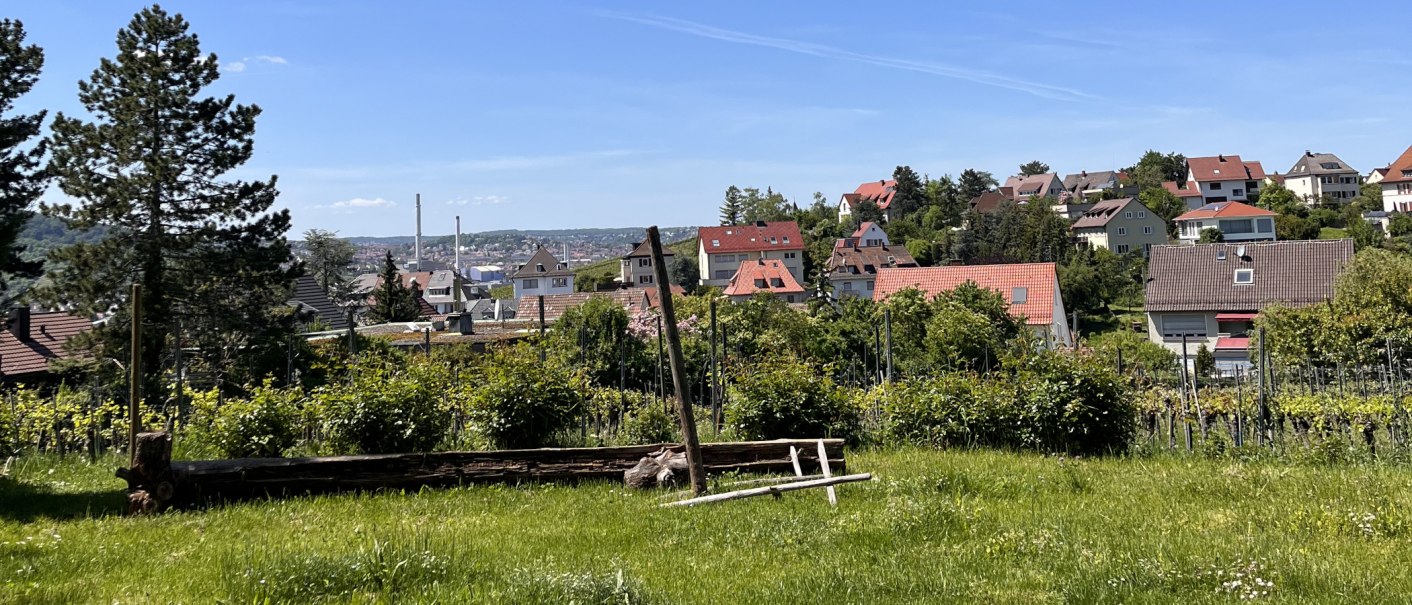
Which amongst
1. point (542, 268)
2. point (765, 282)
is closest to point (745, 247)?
point (765, 282)

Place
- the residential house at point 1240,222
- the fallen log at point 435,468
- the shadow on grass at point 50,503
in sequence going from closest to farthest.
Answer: the shadow on grass at point 50,503 → the fallen log at point 435,468 → the residential house at point 1240,222

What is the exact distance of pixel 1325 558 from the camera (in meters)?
6.05

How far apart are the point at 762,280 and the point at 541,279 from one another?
41750 mm

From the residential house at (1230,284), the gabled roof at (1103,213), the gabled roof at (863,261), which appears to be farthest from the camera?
the gabled roof at (1103,213)

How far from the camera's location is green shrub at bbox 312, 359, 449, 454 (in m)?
10.2

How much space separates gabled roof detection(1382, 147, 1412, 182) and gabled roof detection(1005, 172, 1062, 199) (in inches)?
1613

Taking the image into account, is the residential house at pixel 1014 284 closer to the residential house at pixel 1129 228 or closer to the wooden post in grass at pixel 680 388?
the wooden post in grass at pixel 680 388

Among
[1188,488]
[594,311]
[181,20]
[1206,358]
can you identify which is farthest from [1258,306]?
[181,20]

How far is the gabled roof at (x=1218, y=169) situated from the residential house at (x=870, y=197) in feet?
120

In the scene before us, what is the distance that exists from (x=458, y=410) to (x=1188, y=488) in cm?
793

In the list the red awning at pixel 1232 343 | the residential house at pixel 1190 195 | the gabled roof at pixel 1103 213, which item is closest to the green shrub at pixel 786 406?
the red awning at pixel 1232 343

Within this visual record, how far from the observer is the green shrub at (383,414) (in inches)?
400

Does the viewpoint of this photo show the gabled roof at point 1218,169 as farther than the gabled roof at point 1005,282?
Yes

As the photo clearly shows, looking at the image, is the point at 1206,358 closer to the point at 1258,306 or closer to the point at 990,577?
the point at 1258,306
